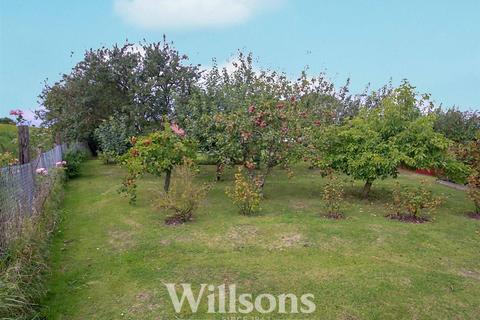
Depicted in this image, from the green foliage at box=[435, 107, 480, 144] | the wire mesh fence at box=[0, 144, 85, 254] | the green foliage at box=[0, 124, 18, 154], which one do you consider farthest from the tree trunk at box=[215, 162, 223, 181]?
the green foliage at box=[435, 107, 480, 144]

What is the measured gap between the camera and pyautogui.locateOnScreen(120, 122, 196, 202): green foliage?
9.34 metres

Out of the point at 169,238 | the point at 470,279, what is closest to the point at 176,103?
the point at 169,238

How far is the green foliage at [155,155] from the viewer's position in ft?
30.6

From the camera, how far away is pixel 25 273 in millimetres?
4930

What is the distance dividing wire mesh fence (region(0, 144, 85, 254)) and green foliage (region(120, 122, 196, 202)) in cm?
180

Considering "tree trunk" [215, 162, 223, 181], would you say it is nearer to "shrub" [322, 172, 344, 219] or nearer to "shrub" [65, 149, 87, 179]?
"shrub" [322, 172, 344, 219]

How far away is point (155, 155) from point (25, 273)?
485 cm

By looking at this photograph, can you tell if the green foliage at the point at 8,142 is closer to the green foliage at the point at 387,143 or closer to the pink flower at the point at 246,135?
the pink flower at the point at 246,135

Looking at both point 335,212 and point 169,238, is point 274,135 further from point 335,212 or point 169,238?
point 169,238

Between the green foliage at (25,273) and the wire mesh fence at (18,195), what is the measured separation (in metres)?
0.12

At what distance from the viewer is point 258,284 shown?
520 cm

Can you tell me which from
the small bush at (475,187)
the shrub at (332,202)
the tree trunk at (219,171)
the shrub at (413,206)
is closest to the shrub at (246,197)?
the shrub at (332,202)

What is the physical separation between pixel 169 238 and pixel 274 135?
400cm

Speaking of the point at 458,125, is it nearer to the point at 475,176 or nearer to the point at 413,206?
the point at 475,176
